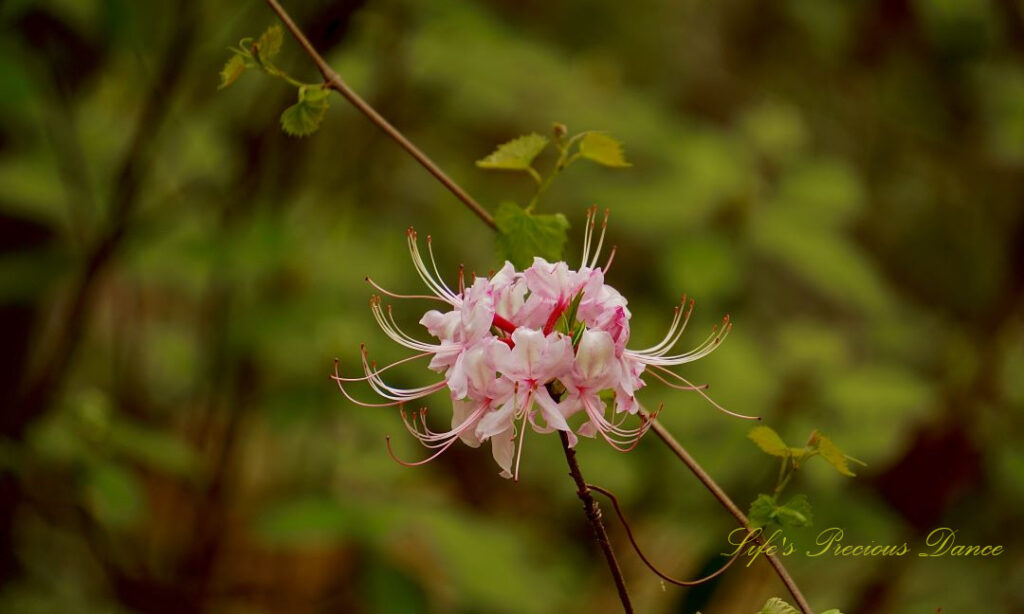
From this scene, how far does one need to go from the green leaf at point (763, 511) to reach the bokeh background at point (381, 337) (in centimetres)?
60

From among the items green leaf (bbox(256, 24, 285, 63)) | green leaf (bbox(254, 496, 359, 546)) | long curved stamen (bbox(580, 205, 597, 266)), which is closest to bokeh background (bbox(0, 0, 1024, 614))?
green leaf (bbox(254, 496, 359, 546))

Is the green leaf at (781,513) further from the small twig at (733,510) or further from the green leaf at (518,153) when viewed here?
the green leaf at (518,153)

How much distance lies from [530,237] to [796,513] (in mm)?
308

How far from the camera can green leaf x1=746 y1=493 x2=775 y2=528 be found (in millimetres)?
733

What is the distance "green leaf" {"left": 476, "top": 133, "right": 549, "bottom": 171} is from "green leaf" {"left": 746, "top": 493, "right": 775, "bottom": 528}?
0.33m

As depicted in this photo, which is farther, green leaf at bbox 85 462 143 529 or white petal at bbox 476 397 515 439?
green leaf at bbox 85 462 143 529

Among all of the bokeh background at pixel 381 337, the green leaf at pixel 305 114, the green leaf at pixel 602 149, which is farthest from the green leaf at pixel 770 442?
the bokeh background at pixel 381 337

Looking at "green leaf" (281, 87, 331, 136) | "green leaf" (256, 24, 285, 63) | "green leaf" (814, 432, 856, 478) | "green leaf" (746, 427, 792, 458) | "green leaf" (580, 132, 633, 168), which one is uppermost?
"green leaf" (256, 24, 285, 63)

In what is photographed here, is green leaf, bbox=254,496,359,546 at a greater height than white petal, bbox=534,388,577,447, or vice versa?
white petal, bbox=534,388,577,447

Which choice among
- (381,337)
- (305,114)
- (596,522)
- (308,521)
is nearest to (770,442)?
(596,522)

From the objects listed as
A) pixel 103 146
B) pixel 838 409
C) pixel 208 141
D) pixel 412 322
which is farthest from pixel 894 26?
pixel 103 146

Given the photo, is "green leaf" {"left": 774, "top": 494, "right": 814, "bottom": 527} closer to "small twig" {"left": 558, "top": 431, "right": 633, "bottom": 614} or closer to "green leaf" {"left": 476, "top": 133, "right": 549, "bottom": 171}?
"small twig" {"left": 558, "top": 431, "right": 633, "bottom": 614}

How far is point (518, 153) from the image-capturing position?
840mm

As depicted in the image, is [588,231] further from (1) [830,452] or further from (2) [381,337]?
(2) [381,337]
